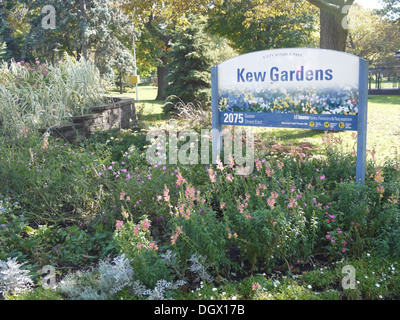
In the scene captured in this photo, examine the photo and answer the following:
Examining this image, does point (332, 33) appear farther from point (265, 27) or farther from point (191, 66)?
point (265, 27)

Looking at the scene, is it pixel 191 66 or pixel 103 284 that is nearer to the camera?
pixel 103 284

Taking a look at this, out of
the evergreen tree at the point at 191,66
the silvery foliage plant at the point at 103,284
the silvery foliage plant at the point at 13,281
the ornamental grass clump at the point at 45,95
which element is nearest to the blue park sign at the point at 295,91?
the silvery foliage plant at the point at 103,284

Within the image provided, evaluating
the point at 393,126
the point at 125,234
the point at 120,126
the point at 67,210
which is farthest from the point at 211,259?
the point at 393,126

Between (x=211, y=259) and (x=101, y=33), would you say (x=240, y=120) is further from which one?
(x=101, y=33)

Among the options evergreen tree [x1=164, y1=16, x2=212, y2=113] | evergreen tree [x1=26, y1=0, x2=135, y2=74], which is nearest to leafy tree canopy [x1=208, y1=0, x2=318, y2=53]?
evergreen tree [x1=26, y1=0, x2=135, y2=74]

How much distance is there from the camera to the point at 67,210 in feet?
13.9

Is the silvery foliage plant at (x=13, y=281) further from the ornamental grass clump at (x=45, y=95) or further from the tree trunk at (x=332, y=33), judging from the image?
the tree trunk at (x=332, y=33)

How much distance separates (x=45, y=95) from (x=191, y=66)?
262 inches

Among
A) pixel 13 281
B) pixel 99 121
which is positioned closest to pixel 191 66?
pixel 99 121

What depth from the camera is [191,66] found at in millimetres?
12680

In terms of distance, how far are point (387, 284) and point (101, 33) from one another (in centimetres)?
1734

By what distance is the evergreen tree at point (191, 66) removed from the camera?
12.3 meters

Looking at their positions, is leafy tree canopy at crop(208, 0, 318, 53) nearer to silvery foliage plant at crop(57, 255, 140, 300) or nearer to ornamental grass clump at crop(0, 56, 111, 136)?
ornamental grass clump at crop(0, 56, 111, 136)

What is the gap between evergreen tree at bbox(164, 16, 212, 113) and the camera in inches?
483
